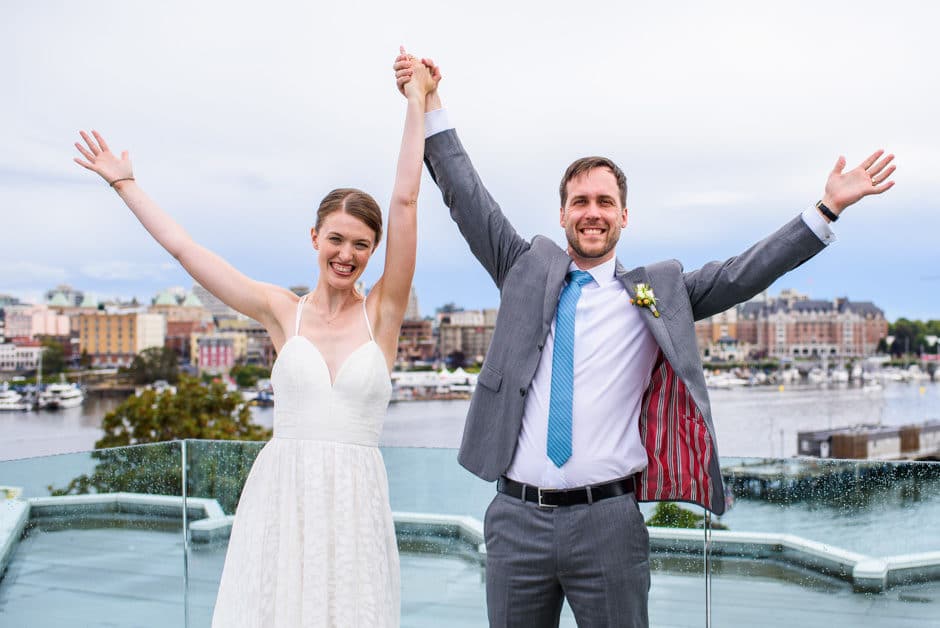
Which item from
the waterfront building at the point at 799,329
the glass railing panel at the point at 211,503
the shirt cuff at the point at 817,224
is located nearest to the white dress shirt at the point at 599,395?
the shirt cuff at the point at 817,224

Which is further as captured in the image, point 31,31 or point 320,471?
→ point 31,31

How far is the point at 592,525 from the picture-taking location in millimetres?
1854

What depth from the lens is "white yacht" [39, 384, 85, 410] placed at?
55.3 m

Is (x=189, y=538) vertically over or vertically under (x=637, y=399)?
under

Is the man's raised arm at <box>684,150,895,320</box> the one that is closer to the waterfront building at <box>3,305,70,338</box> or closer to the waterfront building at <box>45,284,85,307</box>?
the waterfront building at <box>3,305,70,338</box>

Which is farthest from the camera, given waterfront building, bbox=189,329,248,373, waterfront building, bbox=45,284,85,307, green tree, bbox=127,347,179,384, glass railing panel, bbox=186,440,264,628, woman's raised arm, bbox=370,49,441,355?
waterfront building, bbox=45,284,85,307

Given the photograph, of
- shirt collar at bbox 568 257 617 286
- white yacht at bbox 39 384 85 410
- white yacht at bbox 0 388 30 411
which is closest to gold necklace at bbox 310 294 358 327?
shirt collar at bbox 568 257 617 286

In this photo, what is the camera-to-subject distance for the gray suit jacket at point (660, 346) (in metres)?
1.91

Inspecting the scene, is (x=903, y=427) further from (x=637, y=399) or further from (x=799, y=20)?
(x=637, y=399)

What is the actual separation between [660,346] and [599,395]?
0.57ft

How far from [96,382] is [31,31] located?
3026cm

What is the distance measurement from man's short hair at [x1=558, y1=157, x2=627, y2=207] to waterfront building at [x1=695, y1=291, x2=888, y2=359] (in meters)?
79.8

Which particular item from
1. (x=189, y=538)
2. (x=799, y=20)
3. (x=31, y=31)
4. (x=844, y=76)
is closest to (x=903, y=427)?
(x=799, y=20)

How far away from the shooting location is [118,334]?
67.0 meters
